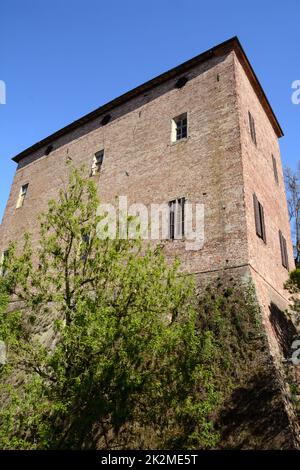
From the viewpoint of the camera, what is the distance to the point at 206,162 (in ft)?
35.1

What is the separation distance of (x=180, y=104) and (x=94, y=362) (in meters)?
10.8

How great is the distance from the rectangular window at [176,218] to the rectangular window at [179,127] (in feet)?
9.97

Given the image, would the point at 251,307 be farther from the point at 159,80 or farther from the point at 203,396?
the point at 159,80

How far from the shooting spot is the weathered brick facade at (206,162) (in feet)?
29.8

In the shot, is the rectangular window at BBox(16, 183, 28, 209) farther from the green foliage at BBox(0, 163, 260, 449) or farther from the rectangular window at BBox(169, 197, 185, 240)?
the green foliage at BBox(0, 163, 260, 449)

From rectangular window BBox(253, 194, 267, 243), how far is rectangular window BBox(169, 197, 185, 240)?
2197 millimetres

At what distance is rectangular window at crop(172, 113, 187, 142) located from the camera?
12.4 metres

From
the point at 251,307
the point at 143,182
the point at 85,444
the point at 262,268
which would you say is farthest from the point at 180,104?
the point at 85,444

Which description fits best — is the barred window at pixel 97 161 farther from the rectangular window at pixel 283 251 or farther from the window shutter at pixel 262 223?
the rectangular window at pixel 283 251

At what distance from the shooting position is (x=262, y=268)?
9234 mm

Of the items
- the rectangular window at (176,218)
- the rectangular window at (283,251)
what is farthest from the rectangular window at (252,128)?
the rectangular window at (176,218)

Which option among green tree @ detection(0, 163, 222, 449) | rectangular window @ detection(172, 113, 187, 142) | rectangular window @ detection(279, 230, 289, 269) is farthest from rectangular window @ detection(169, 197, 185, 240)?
rectangular window @ detection(279, 230, 289, 269)

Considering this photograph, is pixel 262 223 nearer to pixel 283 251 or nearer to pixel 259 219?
pixel 259 219
